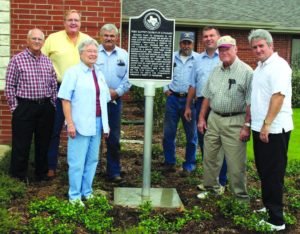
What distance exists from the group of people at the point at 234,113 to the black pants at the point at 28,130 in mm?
1842

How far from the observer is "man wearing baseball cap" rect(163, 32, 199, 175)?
6852 mm

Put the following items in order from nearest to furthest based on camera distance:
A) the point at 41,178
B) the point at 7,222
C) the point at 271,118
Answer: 1. the point at 7,222
2. the point at 271,118
3. the point at 41,178

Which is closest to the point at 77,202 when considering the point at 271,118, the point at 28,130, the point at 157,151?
the point at 28,130

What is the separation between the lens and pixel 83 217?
493 centimetres

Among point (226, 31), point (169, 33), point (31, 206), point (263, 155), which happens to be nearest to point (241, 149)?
point (263, 155)

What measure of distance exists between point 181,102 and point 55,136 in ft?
6.02

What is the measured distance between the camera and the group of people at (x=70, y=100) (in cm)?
518

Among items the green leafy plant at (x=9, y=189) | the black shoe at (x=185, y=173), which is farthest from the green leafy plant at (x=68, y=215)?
the black shoe at (x=185, y=173)

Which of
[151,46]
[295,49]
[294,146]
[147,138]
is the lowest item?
[294,146]

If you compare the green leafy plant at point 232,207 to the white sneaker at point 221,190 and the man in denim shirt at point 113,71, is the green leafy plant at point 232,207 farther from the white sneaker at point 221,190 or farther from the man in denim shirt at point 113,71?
the man in denim shirt at point 113,71

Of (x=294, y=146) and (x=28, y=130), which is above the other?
(x=28, y=130)

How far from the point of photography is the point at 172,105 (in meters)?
7.01

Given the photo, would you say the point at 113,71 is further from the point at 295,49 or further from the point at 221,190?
the point at 295,49

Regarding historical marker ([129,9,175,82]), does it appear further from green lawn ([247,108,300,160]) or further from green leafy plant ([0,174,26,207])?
green lawn ([247,108,300,160])
